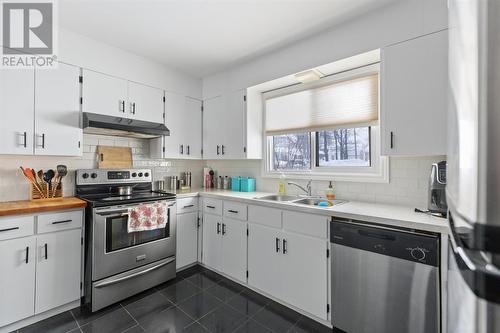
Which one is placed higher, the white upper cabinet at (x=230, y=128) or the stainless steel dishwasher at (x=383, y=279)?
the white upper cabinet at (x=230, y=128)

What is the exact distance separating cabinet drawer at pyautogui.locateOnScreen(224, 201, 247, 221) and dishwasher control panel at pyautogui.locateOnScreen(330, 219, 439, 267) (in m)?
0.95

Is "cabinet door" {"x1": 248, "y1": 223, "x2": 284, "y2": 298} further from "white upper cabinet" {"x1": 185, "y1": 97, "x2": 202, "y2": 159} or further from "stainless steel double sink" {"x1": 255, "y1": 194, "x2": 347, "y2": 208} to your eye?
"white upper cabinet" {"x1": 185, "y1": 97, "x2": 202, "y2": 159}

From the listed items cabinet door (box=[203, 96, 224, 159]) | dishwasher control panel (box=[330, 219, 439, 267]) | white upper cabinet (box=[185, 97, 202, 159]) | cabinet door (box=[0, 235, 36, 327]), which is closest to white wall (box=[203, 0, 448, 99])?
cabinet door (box=[203, 96, 224, 159])

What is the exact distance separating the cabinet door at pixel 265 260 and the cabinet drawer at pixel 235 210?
134mm

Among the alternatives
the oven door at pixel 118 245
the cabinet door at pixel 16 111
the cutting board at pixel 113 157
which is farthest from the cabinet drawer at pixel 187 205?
the cabinet door at pixel 16 111

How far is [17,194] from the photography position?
2203 mm

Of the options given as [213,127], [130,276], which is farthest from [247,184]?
[130,276]

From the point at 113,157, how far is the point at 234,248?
1807mm

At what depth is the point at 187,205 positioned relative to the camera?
9.32 feet

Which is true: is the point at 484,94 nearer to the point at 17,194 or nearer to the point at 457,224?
the point at 457,224

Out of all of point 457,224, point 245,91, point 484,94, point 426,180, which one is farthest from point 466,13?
point 245,91

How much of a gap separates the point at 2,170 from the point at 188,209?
1763 mm

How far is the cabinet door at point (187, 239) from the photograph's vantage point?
2.76 meters

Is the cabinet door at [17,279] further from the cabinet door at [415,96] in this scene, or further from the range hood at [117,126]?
the cabinet door at [415,96]
